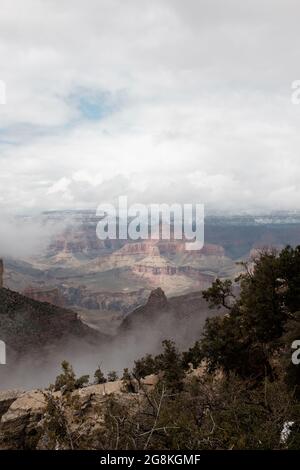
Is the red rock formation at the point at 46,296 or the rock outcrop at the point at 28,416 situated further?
the red rock formation at the point at 46,296

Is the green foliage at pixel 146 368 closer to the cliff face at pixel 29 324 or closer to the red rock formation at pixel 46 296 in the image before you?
the cliff face at pixel 29 324

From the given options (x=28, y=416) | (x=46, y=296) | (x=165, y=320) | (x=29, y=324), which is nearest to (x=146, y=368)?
(x=28, y=416)

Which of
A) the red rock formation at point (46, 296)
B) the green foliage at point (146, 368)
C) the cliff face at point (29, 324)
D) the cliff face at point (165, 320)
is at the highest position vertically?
the green foliage at point (146, 368)

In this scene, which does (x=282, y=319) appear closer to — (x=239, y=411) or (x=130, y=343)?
(x=239, y=411)

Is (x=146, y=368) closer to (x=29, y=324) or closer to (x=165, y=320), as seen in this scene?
(x=29, y=324)

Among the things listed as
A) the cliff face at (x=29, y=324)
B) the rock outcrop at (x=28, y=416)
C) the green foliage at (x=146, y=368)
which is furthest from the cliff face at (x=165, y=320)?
the rock outcrop at (x=28, y=416)

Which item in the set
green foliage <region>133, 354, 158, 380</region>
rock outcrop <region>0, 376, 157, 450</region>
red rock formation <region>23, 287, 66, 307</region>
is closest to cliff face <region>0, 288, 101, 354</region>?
green foliage <region>133, 354, 158, 380</region>

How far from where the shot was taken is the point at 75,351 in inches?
3115

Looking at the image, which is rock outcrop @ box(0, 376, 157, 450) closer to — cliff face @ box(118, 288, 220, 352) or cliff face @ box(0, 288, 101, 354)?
cliff face @ box(0, 288, 101, 354)

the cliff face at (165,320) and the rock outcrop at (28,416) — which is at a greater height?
the rock outcrop at (28,416)

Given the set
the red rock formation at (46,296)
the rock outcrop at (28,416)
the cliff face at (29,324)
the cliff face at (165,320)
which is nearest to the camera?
the rock outcrop at (28,416)

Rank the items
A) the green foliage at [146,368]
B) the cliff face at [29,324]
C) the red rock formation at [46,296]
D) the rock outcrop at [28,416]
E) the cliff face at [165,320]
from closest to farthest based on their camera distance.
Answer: the rock outcrop at [28,416], the green foliage at [146,368], the cliff face at [29,324], the cliff face at [165,320], the red rock formation at [46,296]
